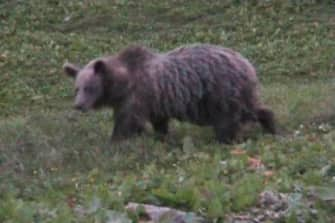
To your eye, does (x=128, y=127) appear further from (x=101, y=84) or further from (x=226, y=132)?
(x=226, y=132)

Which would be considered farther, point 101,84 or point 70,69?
point 70,69

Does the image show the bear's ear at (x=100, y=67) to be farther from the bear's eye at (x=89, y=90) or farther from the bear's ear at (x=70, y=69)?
the bear's ear at (x=70, y=69)

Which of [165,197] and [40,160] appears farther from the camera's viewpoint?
[40,160]

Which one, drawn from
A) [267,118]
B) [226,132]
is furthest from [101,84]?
[267,118]

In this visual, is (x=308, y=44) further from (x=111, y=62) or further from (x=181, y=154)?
(x=181, y=154)

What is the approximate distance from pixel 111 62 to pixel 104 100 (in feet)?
1.40

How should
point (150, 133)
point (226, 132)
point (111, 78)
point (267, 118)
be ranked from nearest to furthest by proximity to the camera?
point (150, 133) → point (111, 78) → point (226, 132) → point (267, 118)

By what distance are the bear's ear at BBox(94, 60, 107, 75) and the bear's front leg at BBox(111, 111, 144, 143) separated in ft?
1.83

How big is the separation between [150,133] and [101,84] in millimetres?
771

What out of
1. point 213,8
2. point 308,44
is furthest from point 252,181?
point 213,8

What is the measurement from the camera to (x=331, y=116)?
38.7ft

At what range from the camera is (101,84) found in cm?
1142

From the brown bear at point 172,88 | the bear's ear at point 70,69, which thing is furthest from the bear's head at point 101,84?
the bear's ear at point 70,69

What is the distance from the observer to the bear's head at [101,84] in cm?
1130
